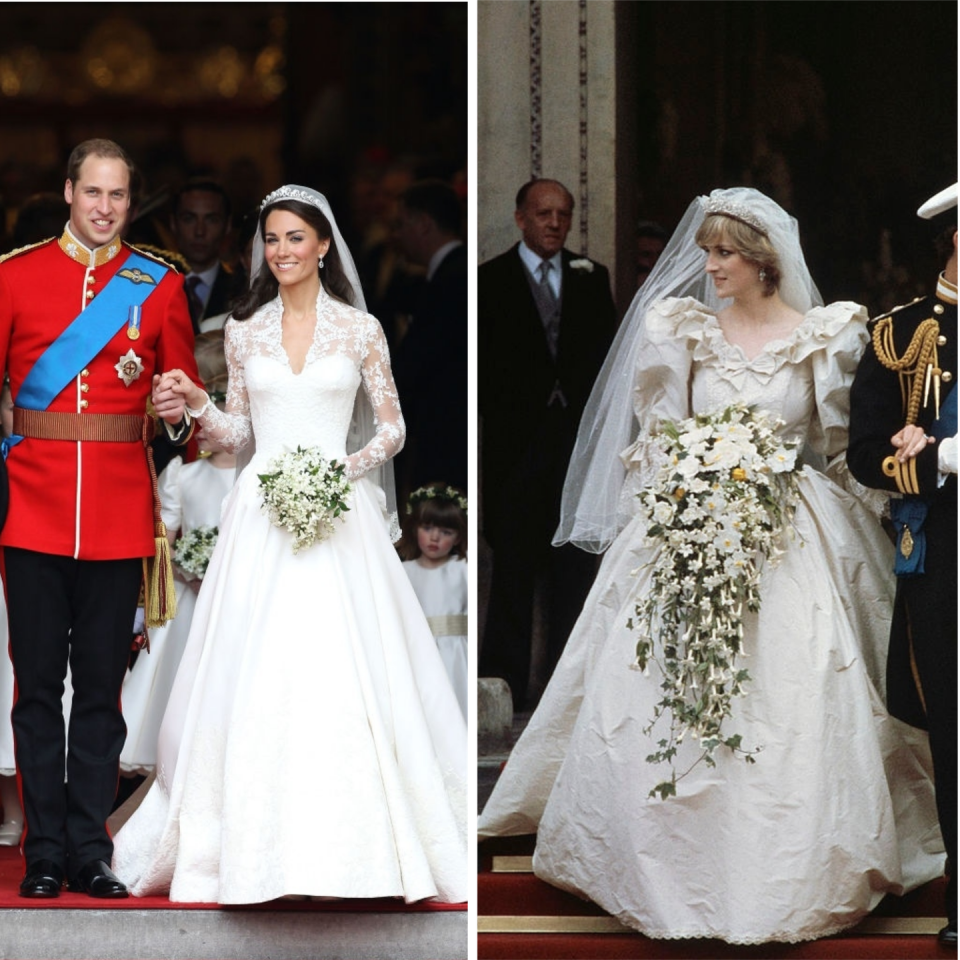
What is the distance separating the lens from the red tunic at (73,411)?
19.6 feet

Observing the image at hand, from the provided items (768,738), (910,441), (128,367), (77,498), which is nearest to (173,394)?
(128,367)

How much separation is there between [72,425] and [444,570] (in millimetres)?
2486

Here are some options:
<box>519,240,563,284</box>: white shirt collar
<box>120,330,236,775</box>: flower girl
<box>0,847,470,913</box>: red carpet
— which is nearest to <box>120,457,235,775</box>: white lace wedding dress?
<box>120,330,236,775</box>: flower girl

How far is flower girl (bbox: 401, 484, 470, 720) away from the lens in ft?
26.9

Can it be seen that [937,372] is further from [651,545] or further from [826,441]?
[651,545]

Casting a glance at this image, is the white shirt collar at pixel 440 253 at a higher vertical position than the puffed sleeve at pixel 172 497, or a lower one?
higher

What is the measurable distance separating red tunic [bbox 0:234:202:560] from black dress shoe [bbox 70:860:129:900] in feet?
2.92

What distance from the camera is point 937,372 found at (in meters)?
5.67

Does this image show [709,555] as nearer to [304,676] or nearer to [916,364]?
[916,364]

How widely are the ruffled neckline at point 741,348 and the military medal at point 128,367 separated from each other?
60.5 inches

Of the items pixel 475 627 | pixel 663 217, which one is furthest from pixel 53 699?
pixel 663 217

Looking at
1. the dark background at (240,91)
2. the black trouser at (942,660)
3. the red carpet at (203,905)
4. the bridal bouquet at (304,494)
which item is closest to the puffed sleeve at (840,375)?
the black trouser at (942,660)

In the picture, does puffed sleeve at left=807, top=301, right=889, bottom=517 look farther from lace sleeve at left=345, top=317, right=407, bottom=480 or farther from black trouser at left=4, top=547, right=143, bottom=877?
black trouser at left=4, top=547, right=143, bottom=877

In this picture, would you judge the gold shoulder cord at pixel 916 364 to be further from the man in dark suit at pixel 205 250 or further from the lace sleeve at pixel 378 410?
the man in dark suit at pixel 205 250
